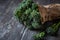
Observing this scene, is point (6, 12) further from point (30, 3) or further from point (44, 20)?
point (44, 20)

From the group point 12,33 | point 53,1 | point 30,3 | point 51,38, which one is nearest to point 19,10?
point 30,3

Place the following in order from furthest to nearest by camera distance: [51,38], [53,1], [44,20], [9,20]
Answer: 1. [53,1]
2. [9,20]
3. [44,20]
4. [51,38]

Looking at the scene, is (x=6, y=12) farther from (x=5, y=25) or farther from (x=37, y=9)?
(x=37, y=9)

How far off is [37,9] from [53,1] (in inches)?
20.4

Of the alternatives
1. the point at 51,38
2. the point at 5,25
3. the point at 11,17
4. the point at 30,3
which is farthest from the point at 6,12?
the point at 51,38

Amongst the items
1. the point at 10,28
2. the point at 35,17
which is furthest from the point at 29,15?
the point at 10,28

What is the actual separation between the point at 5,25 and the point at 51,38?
1.55 ft

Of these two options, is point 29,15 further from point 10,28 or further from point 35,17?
point 10,28

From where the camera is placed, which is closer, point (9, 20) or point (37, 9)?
point (37, 9)

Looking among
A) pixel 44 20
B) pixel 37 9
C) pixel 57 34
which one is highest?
pixel 37 9

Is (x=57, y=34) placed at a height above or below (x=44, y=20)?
below

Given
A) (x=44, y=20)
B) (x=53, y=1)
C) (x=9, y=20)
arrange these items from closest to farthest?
1. (x=44, y=20)
2. (x=9, y=20)
3. (x=53, y=1)

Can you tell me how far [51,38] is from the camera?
1.41 m

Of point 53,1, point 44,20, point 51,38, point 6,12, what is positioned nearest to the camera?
point 51,38
